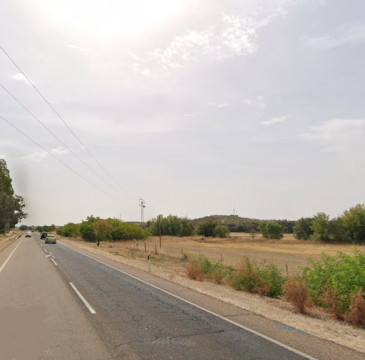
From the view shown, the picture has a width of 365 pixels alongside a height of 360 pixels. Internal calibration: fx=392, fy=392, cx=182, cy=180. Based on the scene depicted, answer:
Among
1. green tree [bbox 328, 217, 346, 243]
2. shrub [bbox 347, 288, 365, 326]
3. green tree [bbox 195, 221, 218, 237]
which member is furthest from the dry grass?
green tree [bbox 195, 221, 218, 237]

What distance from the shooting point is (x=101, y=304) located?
11562 mm

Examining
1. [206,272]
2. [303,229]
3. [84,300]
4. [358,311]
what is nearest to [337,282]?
[358,311]

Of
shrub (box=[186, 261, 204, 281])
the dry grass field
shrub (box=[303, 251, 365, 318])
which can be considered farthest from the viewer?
the dry grass field

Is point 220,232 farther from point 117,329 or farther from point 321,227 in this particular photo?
point 117,329

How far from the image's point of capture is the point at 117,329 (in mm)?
8477

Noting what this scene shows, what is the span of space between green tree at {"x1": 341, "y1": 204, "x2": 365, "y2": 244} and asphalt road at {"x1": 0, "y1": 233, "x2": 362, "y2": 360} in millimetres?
80380

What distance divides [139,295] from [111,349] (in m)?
6.39

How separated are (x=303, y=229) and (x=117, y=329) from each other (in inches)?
4228

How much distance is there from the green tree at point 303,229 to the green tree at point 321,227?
15.5 meters

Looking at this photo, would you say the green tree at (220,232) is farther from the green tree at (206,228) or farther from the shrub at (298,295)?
the shrub at (298,295)

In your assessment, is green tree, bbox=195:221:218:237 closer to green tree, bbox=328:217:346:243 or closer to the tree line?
the tree line

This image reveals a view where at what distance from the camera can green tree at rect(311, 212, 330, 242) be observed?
9000 centimetres

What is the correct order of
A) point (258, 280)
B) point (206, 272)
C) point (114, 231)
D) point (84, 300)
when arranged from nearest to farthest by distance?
point (84, 300) < point (258, 280) < point (206, 272) < point (114, 231)

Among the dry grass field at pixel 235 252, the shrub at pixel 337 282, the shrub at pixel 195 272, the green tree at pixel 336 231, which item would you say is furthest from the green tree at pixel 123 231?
the shrub at pixel 337 282
